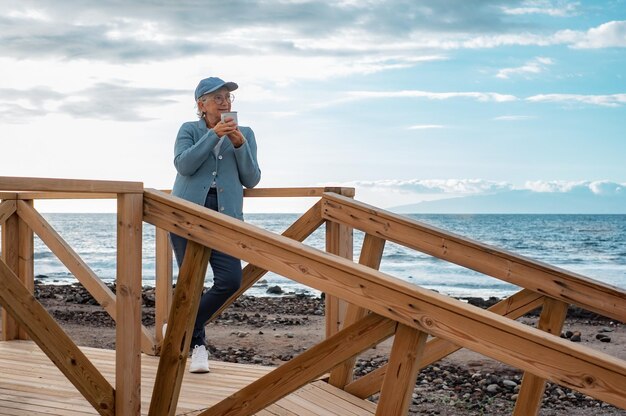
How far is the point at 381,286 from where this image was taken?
2.63 meters

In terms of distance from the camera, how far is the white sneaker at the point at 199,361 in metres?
4.58

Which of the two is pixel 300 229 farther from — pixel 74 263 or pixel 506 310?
pixel 74 263

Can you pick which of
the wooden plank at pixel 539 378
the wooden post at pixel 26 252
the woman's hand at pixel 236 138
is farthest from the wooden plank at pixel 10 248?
the wooden plank at pixel 539 378

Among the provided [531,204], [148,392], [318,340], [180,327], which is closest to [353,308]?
[148,392]

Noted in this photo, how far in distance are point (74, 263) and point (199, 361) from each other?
1037mm

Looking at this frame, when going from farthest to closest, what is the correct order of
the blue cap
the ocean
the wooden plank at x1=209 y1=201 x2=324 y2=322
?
the ocean
the wooden plank at x1=209 y1=201 x2=324 y2=322
the blue cap

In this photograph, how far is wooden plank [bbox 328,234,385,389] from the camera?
4.28 metres

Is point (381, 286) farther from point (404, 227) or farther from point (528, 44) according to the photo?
point (528, 44)

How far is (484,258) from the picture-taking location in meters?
3.95

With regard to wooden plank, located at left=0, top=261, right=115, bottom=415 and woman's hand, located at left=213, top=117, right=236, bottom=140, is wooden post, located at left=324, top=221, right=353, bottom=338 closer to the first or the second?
woman's hand, located at left=213, top=117, right=236, bottom=140

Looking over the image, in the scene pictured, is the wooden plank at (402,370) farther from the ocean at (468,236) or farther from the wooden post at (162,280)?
the ocean at (468,236)

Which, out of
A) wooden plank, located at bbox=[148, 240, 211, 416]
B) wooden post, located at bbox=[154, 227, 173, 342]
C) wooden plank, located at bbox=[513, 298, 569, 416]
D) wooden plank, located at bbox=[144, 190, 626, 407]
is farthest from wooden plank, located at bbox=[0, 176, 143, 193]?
wooden post, located at bbox=[154, 227, 173, 342]

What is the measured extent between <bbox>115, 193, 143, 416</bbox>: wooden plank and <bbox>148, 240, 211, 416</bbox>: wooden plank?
110mm

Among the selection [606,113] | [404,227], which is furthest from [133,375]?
[606,113]
